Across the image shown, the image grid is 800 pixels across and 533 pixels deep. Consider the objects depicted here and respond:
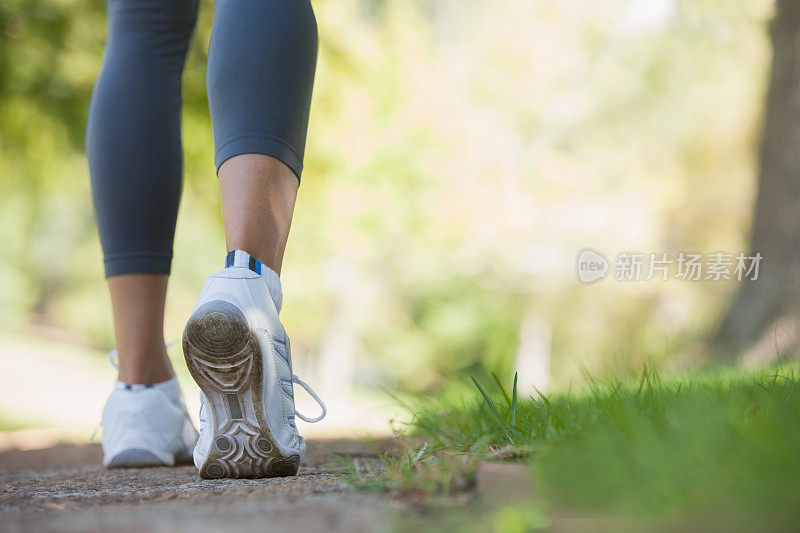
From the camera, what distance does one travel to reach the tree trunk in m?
3.86

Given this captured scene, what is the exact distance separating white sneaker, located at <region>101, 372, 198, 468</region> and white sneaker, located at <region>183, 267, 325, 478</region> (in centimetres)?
39

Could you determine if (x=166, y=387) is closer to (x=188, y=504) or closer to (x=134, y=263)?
(x=134, y=263)

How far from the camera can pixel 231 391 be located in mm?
1095

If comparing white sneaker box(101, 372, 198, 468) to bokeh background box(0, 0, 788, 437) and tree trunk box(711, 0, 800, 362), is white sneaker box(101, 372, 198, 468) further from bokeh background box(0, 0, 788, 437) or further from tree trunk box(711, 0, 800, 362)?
bokeh background box(0, 0, 788, 437)

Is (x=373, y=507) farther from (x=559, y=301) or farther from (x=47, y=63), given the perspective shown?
(x=559, y=301)

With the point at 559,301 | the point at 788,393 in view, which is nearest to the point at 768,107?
the point at 788,393


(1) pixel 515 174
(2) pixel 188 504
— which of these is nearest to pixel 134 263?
(2) pixel 188 504

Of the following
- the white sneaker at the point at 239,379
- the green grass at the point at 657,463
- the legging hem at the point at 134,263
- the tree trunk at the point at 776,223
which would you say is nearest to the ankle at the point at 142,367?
the legging hem at the point at 134,263

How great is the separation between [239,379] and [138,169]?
0.65 metres

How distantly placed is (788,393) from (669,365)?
9.21 feet

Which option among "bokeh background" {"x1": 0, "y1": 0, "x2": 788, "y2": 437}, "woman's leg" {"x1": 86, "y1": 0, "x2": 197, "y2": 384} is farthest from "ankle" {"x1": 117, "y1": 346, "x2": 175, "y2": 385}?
"bokeh background" {"x1": 0, "y1": 0, "x2": 788, "y2": 437}

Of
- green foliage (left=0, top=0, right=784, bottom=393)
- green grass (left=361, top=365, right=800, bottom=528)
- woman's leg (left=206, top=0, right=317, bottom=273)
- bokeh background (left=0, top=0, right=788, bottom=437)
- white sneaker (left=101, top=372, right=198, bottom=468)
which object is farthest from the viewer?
green foliage (left=0, top=0, right=784, bottom=393)

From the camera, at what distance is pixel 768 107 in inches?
168

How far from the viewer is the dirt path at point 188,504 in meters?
0.75
